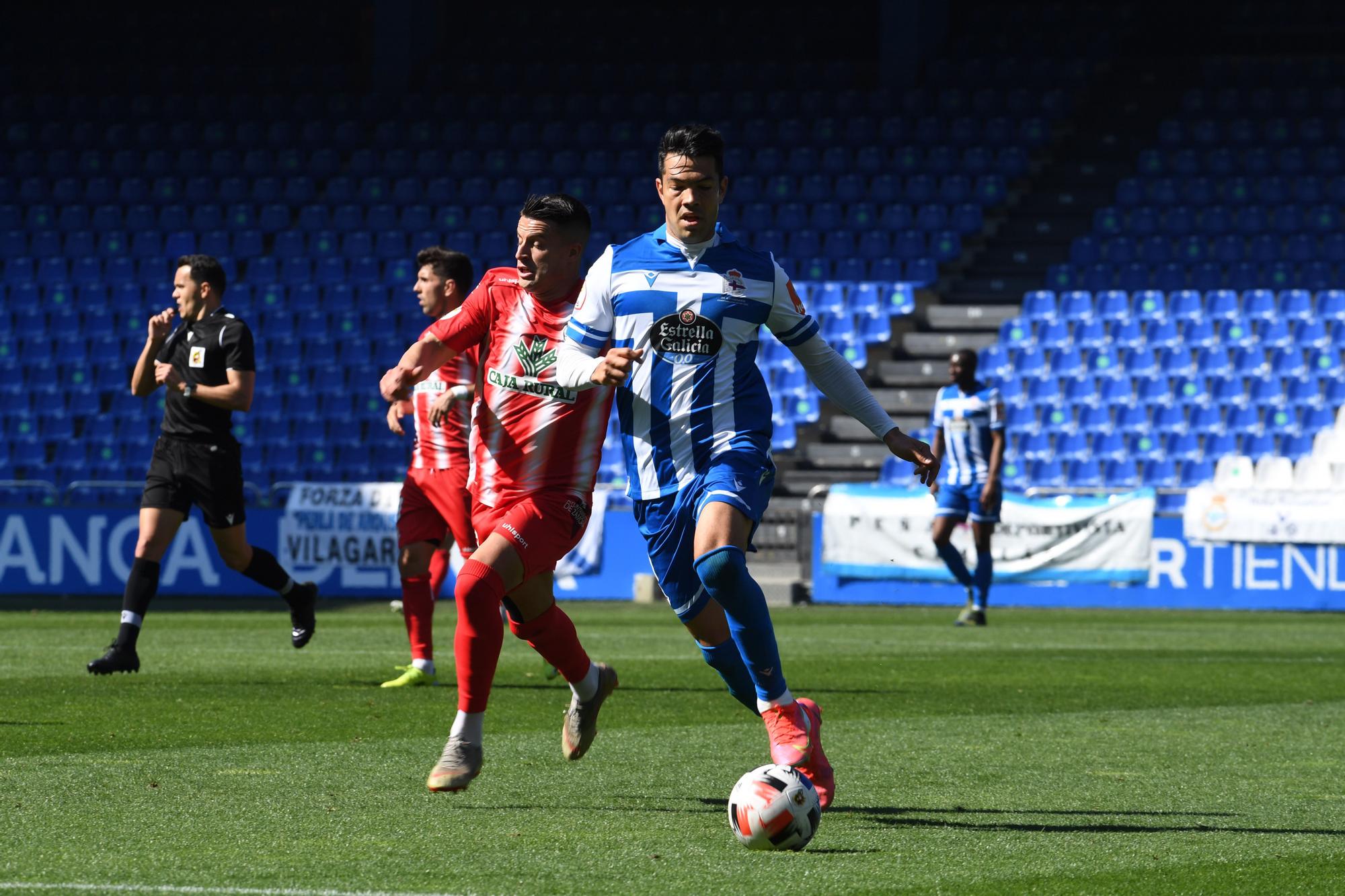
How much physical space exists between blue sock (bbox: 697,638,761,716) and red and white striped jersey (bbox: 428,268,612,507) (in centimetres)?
79

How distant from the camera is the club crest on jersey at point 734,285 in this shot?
5727 millimetres

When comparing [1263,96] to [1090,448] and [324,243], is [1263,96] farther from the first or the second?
[324,243]

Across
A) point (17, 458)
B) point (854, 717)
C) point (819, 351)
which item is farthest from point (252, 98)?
point (819, 351)

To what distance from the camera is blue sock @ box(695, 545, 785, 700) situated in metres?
5.50

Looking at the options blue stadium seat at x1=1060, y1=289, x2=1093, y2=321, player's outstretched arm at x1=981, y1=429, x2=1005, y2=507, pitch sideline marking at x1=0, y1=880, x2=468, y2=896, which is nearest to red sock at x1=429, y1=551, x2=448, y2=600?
pitch sideline marking at x1=0, y1=880, x2=468, y2=896

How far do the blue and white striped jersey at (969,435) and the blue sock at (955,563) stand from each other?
56 centimetres

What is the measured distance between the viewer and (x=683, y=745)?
7.33m

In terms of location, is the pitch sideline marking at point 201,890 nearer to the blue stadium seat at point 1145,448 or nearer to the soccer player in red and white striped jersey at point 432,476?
the soccer player in red and white striped jersey at point 432,476

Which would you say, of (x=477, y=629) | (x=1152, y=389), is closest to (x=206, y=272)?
(x=477, y=629)

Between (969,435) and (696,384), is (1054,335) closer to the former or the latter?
(969,435)

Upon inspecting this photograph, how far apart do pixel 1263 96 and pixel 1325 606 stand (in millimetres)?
10729

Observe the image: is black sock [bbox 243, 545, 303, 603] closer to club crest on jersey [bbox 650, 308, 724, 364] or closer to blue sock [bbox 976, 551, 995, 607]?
club crest on jersey [bbox 650, 308, 724, 364]

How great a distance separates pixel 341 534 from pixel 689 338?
13956 millimetres

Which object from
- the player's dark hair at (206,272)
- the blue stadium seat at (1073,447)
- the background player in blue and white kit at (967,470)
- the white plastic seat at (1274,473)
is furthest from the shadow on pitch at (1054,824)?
the blue stadium seat at (1073,447)
